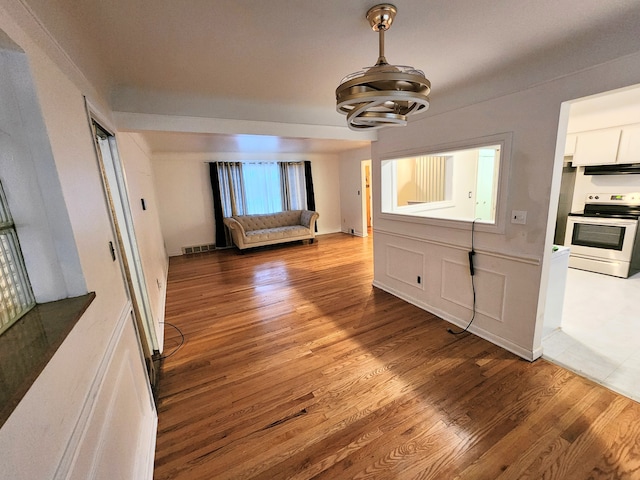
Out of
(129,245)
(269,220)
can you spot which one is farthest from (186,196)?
(129,245)

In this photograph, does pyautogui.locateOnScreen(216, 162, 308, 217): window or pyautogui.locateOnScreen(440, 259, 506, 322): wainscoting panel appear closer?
pyautogui.locateOnScreen(440, 259, 506, 322): wainscoting panel

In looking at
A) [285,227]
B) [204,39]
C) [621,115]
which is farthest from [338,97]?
[285,227]

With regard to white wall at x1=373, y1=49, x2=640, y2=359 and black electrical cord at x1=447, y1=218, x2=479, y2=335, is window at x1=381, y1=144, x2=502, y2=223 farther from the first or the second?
black electrical cord at x1=447, y1=218, x2=479, y2=335

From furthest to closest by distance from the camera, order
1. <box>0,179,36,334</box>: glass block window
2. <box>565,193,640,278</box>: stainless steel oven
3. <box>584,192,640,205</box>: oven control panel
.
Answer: <box>584,192,640,205</box>: oven control panel < <box>565,193,640,278</box>: stainless steel oven < <box>0,179,36,334</box>: glass block window

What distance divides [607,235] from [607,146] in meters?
1.23

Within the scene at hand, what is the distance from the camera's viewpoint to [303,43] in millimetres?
1590

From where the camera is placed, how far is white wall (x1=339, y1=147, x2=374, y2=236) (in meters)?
6.65

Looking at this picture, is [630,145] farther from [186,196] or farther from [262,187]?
[186,196]

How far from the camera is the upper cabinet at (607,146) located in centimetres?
355

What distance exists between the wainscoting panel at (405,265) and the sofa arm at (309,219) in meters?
3.04

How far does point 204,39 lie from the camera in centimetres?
152

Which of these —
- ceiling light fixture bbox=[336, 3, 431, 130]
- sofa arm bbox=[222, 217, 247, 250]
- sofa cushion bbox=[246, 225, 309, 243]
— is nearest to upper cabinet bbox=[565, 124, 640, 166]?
ceiling light fixture bbox=[336, 3, 431, 130]

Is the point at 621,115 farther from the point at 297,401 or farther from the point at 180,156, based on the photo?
the point at 180,156

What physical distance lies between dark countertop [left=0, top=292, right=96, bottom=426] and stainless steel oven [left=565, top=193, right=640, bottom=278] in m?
5.60
